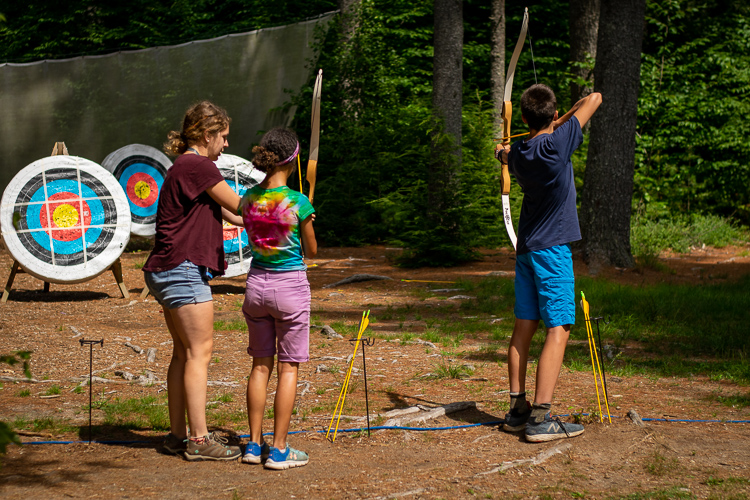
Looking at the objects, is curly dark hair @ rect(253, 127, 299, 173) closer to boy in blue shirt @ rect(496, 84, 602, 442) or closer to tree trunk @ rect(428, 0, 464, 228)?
boy in blue shirt @ rect(496, 84, 602, 442)

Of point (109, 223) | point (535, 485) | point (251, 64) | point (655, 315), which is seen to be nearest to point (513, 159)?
point (535, 485)

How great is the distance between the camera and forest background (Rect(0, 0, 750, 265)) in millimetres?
12367

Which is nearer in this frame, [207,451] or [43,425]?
[207,451]

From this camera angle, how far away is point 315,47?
13.9 metres

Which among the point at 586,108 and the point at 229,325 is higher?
the point at 586,108

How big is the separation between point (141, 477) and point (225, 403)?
1.25 metres

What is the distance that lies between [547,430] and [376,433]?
90cm

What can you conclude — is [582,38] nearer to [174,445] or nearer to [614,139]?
[614,139]

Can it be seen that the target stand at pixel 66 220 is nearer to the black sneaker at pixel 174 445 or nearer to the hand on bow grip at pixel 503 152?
the black sneaker at pixel 174 445

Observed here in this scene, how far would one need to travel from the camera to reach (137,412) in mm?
4414

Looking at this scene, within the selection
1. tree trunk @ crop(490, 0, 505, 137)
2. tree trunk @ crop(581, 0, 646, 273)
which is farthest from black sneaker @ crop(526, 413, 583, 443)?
tree trunk @ crop(490, 0, 505, 137)

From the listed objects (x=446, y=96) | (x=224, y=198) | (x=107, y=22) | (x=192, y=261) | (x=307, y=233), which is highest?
(x=107, y=22)

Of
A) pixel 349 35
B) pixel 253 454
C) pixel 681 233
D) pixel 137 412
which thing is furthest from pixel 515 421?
pixel 349 35

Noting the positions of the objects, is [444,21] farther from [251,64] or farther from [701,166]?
[701,166]
